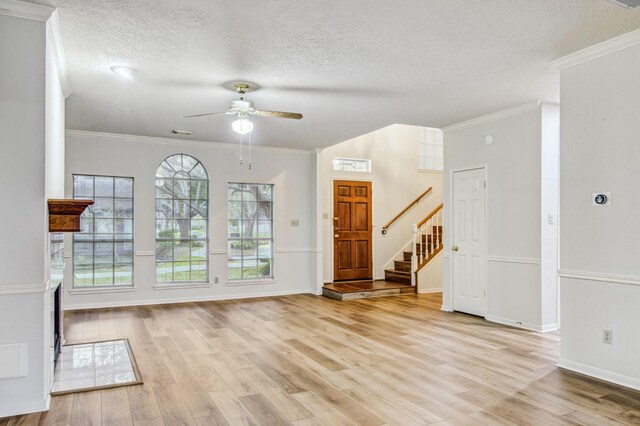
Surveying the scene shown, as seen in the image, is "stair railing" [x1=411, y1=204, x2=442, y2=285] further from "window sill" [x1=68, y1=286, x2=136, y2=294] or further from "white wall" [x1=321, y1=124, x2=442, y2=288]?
"window sill" [x1=68, y1=286, x2=136, y2=294]

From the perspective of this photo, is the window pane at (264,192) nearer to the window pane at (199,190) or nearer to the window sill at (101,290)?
the window pane at (199,190)

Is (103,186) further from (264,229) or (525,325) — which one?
(525,325)

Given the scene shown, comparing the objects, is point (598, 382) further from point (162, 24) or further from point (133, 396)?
point (162, 24)

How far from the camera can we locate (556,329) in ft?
16.9

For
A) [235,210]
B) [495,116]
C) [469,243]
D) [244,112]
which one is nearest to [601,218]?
[495,116]

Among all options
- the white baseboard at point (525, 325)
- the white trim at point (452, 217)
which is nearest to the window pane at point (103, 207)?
the white trim at point (452, 217)

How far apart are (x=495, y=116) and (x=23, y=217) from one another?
17.2 ft

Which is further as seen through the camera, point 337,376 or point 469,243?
point 469,243

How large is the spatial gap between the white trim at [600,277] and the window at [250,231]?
5.32m

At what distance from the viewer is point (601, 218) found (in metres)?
3.62

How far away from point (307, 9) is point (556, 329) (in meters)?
4.57

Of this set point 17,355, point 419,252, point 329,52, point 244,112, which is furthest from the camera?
point 419,252

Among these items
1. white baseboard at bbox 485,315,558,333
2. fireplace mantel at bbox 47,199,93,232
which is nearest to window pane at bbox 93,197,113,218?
fireplace mantel at bbox 47,199,93,232

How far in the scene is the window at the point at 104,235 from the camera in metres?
6.70
